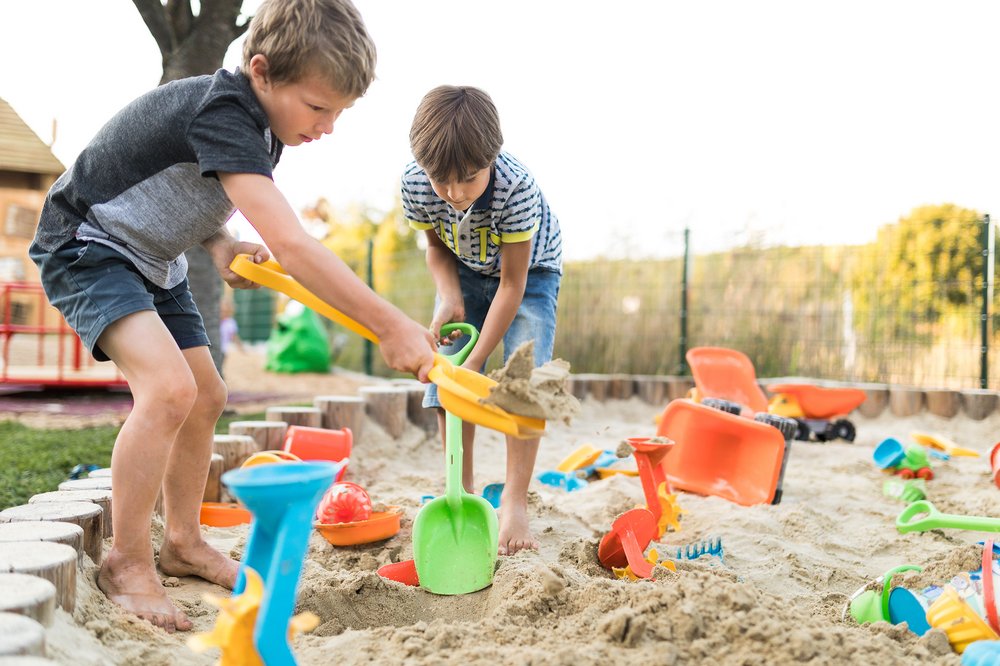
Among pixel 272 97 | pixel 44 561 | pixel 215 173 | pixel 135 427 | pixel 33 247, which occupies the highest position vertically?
pixel 272 97

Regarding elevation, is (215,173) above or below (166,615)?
above

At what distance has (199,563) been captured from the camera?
1.88 m

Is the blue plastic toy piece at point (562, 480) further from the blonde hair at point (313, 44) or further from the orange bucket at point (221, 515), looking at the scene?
the blonde hair at point (313, 44)

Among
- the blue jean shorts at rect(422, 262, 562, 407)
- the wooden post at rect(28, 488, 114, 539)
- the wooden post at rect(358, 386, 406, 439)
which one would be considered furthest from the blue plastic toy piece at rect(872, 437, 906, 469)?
the wooden post at rect(28, 488, 114, 539)

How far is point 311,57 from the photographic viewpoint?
1501 mm

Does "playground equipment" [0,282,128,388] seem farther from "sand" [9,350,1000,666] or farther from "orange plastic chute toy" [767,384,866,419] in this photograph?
"orange plastic chute toy" [767,384,866,419]

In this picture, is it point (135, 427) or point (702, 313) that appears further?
point (702, 313)

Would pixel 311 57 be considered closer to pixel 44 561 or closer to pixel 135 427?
pixel 135 427

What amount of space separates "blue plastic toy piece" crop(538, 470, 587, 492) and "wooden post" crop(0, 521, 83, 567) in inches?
74.4

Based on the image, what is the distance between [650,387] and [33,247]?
4.31 metres

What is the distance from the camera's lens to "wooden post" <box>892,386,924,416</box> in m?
5.14

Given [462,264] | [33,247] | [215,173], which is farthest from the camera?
[462,264]

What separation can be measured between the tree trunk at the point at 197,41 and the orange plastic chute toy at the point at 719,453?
2.50 metres

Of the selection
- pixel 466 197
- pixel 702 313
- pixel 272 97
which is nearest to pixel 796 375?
pixel 702 313
